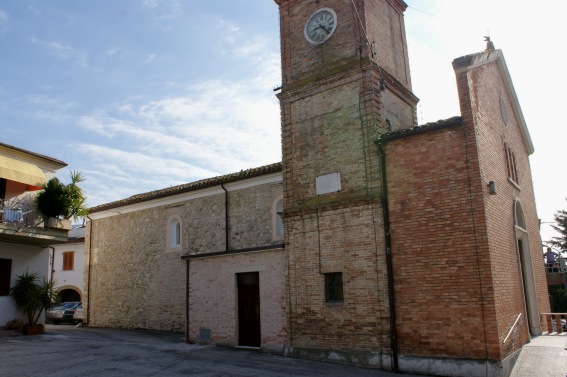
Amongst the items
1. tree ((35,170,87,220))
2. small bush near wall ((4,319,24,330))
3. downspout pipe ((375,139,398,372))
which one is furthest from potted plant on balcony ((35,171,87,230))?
downspout pipe ((375,139,398,372))

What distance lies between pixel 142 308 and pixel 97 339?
4.46 metres

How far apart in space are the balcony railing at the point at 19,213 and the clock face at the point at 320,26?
1166cm

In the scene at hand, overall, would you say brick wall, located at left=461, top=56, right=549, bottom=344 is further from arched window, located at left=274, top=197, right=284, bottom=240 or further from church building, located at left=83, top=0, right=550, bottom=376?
arched window, located at left=274, top=197, right=284, bottom=240

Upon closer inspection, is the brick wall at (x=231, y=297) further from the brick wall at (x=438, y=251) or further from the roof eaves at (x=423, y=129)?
the roof eaves at (x=423, y=129)

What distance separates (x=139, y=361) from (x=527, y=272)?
37.6 feet

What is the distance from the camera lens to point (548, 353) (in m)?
11.2

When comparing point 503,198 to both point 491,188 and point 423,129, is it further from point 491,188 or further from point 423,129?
point 423,129

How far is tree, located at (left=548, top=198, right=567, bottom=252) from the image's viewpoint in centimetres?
3945

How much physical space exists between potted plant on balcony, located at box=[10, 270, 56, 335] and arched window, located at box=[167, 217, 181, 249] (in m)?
5.14

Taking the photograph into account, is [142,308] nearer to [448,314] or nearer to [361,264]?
[361,264]

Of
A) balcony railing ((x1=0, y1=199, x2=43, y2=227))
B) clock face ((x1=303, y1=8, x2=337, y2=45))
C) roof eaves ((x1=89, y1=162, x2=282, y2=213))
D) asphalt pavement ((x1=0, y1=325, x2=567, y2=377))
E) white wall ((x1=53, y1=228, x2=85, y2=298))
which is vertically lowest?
asphalt pavement ((x1=0, y1=325, x2=567, y2=377))

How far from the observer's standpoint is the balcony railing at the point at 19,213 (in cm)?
1631

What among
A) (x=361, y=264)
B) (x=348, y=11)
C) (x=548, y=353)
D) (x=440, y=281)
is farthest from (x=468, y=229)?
(x=348, y=11)

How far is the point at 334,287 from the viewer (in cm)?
1242
